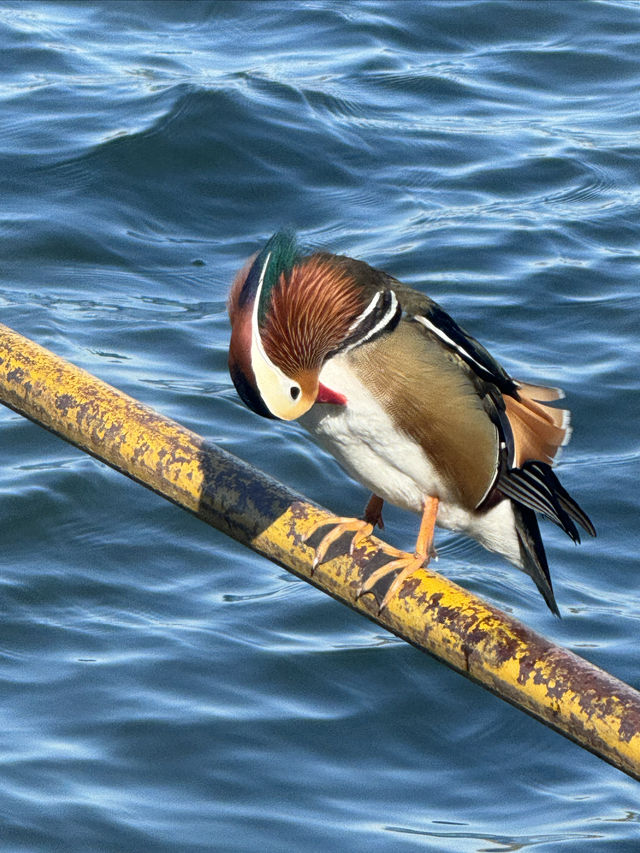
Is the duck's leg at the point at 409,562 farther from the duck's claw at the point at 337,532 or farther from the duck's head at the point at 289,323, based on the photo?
the duck's head at the point at 289,323

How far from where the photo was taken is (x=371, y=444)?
3133mm

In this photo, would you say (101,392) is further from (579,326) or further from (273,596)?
(579,326)

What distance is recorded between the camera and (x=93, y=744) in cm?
449

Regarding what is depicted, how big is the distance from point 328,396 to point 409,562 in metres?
0.37

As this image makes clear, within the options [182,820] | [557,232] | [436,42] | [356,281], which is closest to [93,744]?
[182,820]

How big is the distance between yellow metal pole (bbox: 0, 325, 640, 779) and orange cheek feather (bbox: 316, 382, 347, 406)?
20 cm

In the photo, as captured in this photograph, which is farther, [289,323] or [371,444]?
[371,444]

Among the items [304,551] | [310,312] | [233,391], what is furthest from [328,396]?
[233,391]

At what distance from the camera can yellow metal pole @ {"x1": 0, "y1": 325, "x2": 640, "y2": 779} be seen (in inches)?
93.0

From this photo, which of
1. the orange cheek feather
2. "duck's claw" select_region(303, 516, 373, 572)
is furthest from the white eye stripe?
"duck's claw" select_region(303, 516, 373, 572)

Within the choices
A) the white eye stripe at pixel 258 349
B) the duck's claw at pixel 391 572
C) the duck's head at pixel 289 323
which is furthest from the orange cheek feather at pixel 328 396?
the duck's claw at pixel 391 572

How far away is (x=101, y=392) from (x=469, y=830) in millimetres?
1977

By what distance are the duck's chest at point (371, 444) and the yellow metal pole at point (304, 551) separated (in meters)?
0.19

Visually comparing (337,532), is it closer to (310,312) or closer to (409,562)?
(409,562)
